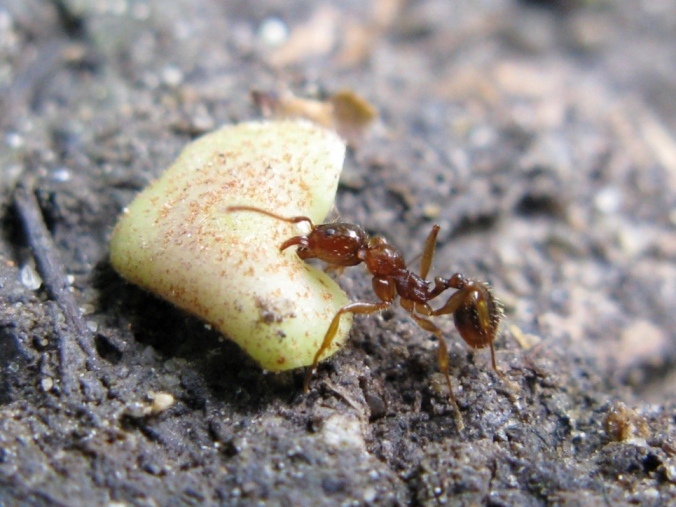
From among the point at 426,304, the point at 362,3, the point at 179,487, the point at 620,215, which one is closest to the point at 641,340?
the point at 620,215

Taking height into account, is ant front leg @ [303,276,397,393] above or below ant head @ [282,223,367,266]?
below

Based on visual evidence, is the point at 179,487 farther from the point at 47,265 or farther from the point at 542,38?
the point at 542,38

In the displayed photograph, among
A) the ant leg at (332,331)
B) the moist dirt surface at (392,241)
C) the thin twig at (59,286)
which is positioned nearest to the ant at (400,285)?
the ant leg at (332,331)

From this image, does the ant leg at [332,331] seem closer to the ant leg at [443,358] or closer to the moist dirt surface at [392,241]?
the moist dirt surface at [392,241]

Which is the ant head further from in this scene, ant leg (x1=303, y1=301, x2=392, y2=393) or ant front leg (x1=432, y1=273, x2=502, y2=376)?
ant front leg (x1=432, y1=273, x2=502, y2=376)

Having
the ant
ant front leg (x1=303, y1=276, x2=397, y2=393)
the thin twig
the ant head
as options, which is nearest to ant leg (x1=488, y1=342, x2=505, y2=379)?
the ant

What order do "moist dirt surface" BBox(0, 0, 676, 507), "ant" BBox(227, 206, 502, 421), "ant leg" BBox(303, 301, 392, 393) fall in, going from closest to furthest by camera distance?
"moist dirt surface" BBox(0, 0, 676, 507), "ant leg" BBox(303, 301, 392, 393), "ant" BBox(227, 206, 502, 421)
